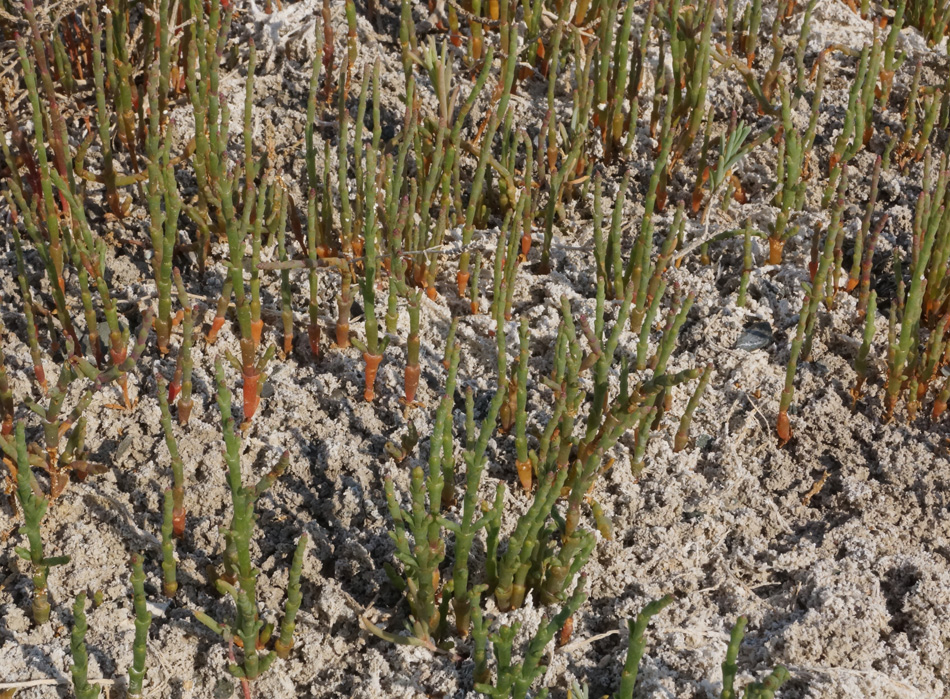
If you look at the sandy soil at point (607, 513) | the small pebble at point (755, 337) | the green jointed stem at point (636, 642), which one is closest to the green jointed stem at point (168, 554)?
the sandy soil at point (607, 513)

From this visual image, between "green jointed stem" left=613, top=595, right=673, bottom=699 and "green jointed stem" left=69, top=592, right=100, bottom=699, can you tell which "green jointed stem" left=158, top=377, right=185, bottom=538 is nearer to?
"green jointed stem" left=69, top=592, right=100, bottom=699

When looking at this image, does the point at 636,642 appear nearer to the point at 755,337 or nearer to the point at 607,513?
the point at 607,513

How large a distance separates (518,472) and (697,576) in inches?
15.3

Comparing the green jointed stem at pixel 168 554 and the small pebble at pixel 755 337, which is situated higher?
the small pebble at pixel 755 337

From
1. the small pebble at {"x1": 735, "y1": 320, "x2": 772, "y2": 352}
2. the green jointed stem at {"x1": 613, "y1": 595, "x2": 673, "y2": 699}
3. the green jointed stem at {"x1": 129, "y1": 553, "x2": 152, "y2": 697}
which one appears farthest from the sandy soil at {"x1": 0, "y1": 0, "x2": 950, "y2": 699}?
the green jointed stem at {"x1": 613, "y1": 595, "x2": 673, "y2": 699}

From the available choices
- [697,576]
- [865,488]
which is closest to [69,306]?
[697,576]

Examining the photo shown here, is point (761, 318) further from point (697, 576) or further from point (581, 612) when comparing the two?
point (581, 612)

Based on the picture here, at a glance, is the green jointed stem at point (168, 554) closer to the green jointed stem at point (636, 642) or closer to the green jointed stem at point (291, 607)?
the green jointed stem at point (291, 607)

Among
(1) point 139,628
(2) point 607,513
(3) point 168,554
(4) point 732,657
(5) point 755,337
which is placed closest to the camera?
(4) point 732,657

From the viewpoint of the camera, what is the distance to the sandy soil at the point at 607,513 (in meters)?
1.61

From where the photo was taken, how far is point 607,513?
187 centimetres

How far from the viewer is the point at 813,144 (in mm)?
2605

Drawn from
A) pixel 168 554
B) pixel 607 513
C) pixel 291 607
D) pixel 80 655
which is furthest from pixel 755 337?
pixel 80 655

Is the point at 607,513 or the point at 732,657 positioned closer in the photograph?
the point at 732,657
